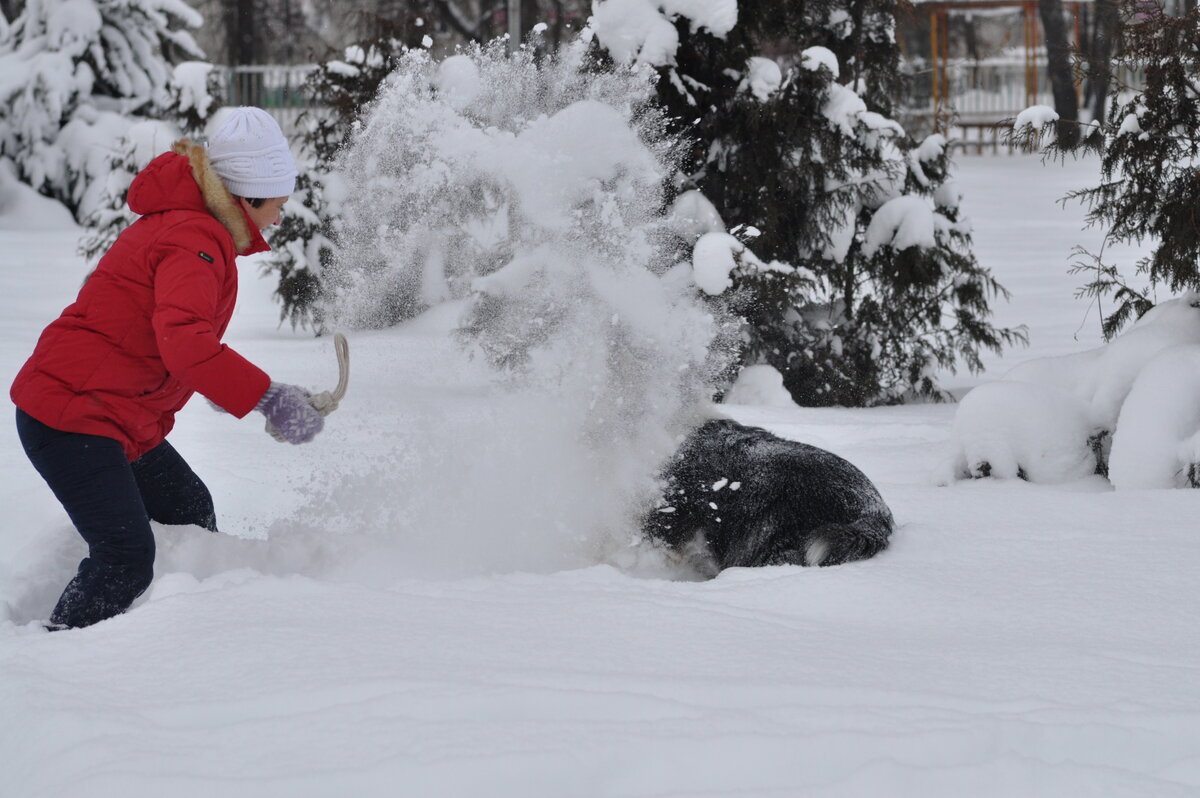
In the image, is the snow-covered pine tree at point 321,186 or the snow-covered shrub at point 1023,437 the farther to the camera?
the snow-covered pine tree at point 321,186

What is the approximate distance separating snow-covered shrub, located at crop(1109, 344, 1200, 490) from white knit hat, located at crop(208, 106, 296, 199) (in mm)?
2969

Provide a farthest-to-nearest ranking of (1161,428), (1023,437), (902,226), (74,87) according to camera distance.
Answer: (74,87)
(902,226)
(1023,437)
(1161,428)

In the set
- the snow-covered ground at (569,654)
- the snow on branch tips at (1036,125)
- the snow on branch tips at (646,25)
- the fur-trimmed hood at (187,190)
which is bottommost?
the snow-covered ground at (569,654)

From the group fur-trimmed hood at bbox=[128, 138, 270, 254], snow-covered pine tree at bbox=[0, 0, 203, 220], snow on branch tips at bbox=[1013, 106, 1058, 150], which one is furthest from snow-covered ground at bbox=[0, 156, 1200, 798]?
snow-covered pine tree at bbox=[0, 0, 203, 220]

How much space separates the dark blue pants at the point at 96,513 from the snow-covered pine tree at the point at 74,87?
13.3m

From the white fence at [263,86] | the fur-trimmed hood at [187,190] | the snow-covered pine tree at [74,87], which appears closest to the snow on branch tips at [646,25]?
the fur-trimmed hood at [187,190]

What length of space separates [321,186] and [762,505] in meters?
5.49

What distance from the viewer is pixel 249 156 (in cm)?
286

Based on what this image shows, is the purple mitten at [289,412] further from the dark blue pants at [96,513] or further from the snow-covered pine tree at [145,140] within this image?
the snow-covered pine tree at [145,140]

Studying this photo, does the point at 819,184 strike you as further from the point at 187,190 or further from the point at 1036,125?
the point at 187,190

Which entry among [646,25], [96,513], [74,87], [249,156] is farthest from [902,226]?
[74,87]

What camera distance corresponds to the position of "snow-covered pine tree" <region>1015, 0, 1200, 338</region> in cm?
437

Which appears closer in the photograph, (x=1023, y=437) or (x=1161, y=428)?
(x=1161, y=428)

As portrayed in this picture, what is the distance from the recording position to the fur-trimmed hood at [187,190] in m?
2.79
